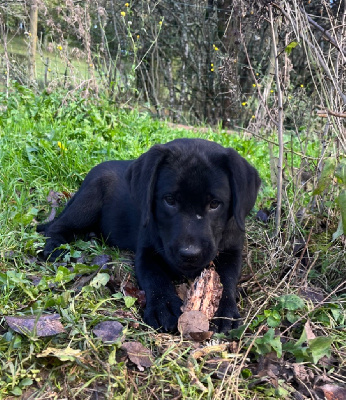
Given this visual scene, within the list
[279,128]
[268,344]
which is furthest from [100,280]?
[279,128]

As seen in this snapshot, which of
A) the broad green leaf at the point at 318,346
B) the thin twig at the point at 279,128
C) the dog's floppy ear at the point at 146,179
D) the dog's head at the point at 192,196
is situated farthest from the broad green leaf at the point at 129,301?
the thin twig at the point at 279,128

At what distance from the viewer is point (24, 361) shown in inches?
79.6

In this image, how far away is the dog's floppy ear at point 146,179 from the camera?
2.75 metres

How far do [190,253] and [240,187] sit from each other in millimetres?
A: 535

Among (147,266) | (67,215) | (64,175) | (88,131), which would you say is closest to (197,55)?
(88,131)

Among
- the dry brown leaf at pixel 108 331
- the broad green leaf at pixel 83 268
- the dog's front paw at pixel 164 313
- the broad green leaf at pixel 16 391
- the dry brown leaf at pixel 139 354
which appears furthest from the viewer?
the broad green leaf at pixel 83 268

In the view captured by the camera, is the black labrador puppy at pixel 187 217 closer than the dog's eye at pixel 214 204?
Yes

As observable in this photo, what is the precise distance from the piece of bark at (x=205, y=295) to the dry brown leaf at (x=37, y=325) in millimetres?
681

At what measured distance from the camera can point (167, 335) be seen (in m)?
2.35

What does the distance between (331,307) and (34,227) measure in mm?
2161

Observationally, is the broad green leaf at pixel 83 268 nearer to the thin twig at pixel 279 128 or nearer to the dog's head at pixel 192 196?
the dog's head at pixel 192 196

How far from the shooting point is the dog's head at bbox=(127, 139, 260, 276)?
2.60m

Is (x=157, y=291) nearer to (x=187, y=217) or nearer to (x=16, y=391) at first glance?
(x=187, y=217)

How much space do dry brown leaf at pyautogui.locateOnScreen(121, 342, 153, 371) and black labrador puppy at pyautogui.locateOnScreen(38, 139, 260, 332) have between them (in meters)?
0.25
